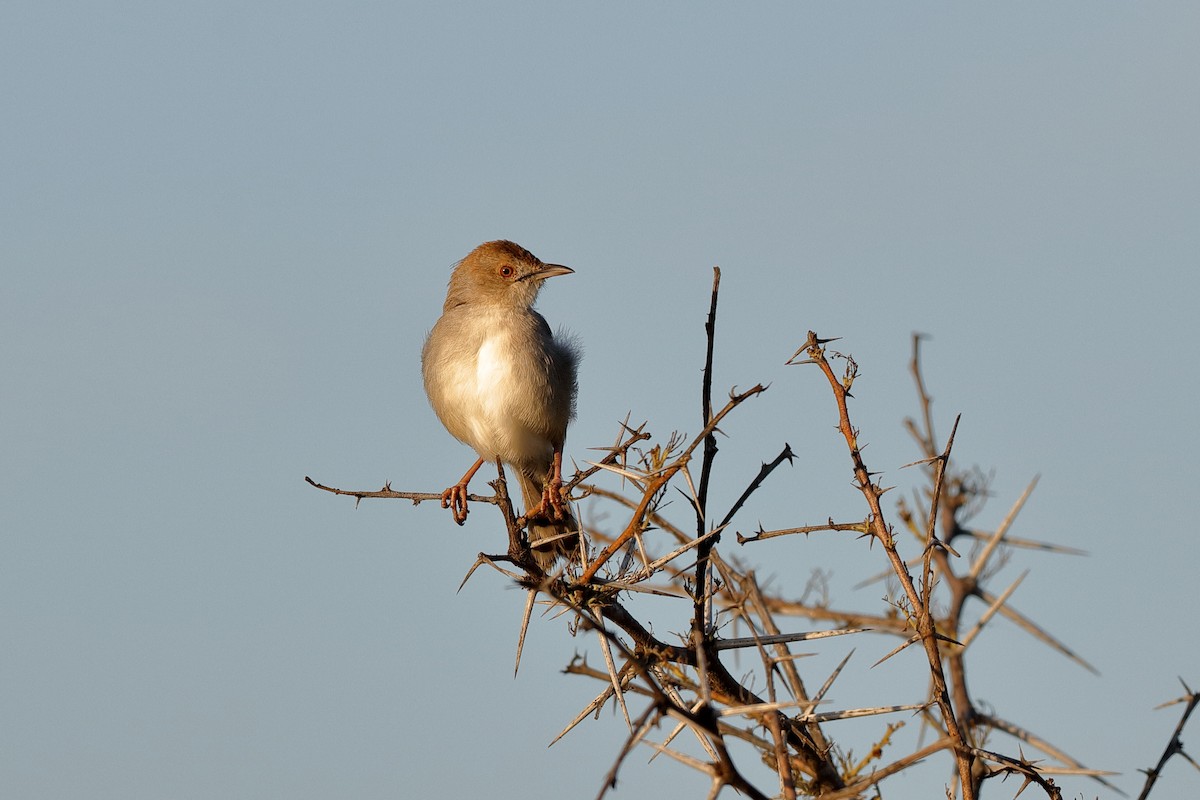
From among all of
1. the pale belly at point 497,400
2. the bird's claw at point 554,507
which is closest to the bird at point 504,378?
the pale belly at point 497,400

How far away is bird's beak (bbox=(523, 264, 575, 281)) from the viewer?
779 cm

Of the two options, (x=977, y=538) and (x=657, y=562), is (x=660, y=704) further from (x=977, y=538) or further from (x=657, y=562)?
(x=977, y=538)

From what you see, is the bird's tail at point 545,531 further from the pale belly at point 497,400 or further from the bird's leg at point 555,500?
the pale belly at point 497,400

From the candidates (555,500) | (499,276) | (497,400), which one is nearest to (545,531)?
(555,500)

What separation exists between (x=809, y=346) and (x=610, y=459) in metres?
0.73

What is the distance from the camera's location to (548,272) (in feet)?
25.7

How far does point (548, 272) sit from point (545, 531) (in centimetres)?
207

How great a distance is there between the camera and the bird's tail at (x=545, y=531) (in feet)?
16.0

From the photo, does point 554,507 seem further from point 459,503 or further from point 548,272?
point 548,272

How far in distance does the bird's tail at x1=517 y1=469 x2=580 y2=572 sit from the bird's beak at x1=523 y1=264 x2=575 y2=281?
3.96 feet

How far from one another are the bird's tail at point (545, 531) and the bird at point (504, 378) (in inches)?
0.5

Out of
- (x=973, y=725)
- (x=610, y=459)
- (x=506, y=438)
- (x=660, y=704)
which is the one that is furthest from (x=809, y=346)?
(x=506, y=438)

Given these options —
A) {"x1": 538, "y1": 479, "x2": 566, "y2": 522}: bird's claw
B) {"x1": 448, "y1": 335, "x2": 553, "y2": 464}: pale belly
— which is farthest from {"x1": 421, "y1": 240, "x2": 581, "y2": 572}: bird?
{"x1": 538, "y1": 479, "x2": 566, "y2": 522}: bird's claw

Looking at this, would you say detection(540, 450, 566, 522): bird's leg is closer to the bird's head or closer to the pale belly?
the pale belly
